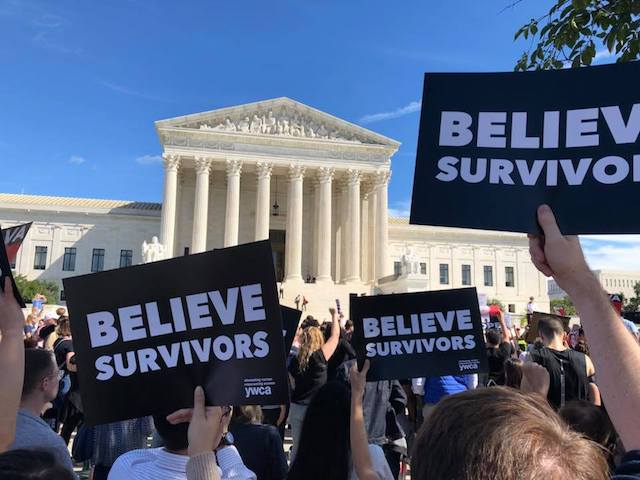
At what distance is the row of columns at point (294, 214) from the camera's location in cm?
4228

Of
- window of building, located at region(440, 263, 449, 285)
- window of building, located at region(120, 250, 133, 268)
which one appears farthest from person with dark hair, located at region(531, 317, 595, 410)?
window of building, located at region(440, 263, 449, 285)

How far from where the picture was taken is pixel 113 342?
9.45ft

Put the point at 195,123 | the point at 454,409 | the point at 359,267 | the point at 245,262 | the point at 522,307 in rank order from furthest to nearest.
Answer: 1. the point at 522,307
2. the point at 359,267
3. the point at 195,123
4. the point at 245,262
5. the point at 454,409

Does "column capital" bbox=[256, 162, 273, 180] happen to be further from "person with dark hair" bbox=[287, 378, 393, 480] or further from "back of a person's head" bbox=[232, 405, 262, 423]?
"person with dark hair" bbox=[287, 378, 393, 480]

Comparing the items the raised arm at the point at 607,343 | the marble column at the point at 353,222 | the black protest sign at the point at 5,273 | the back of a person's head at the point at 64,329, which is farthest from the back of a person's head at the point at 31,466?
the marble column at the point at 353,222

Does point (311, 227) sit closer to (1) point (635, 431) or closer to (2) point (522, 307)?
(2) point (522, 307)

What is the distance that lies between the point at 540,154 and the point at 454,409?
1.69 meters

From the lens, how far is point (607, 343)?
5.43 ft

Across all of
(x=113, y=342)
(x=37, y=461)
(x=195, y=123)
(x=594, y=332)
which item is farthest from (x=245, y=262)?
(x=195, y=123)

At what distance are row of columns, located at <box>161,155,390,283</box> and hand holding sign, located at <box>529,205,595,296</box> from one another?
1567 inches

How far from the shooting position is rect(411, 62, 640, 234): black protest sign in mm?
2391

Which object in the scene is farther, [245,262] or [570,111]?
[245,262]

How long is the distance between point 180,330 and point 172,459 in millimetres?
638

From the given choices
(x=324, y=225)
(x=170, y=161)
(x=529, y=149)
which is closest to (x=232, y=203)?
(x=170, y=161)
